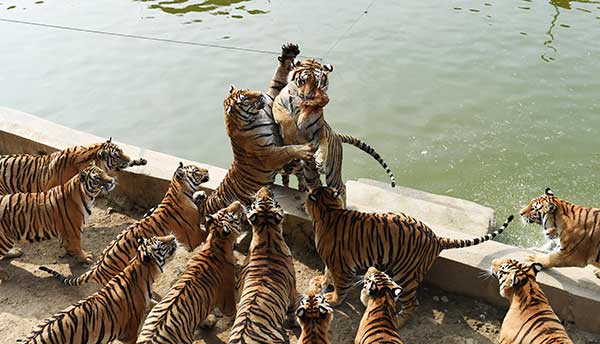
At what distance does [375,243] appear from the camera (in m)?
3.18

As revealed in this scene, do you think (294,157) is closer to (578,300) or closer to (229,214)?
(229,214)

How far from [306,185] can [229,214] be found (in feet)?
2.60

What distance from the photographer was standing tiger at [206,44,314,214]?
357 centimetres

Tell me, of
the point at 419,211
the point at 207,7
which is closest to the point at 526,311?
the point at 419,211

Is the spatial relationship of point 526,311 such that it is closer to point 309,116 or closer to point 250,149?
point 309,116

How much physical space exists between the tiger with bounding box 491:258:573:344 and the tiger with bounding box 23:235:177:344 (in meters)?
1.86

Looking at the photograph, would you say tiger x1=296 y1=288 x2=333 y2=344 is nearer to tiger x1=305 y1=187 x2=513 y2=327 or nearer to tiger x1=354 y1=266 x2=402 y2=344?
tiger x1=354 y1=266 x2=402 y2=344

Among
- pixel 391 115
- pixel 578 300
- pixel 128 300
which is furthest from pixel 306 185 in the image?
pixel 391 115

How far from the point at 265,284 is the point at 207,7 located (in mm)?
7969

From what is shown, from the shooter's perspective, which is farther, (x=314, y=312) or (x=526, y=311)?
(x=526, y=311)

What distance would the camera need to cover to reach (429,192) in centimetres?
522

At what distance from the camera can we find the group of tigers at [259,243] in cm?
276

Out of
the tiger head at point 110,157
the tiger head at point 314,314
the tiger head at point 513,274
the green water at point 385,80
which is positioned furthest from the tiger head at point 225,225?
the green water at point 385,80

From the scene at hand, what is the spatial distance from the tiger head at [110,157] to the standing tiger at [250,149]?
2.68 feet
